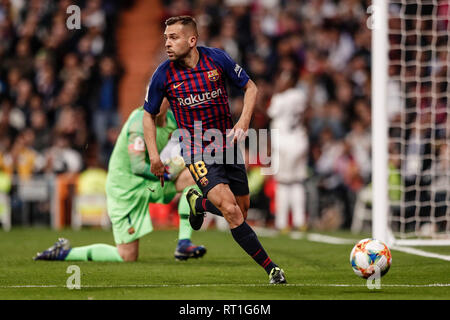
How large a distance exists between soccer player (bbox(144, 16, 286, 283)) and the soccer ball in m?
1.07

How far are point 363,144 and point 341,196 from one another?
1155mm

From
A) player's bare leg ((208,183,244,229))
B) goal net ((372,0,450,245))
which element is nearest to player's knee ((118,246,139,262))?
player's bare leg ((208,183,244,229))

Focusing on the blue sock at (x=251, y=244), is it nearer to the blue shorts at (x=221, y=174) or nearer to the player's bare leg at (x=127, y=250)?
the blue shorts at (x=221, y=174)

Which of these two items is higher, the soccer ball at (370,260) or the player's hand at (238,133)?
the player's hand at (238,133)

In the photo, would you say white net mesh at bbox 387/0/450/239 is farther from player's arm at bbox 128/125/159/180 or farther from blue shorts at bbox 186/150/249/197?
blue shorts at bbox 186/150/249/197

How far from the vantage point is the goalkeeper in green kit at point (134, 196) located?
9.46 meters

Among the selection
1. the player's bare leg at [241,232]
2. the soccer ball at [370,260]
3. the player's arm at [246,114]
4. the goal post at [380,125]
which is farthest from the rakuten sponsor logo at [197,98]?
the goal post at [380,125]


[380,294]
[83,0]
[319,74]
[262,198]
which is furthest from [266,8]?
[380,294]

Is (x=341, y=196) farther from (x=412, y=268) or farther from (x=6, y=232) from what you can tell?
(x=412, y=268)

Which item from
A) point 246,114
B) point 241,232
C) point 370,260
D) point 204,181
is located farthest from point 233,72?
point 370,260

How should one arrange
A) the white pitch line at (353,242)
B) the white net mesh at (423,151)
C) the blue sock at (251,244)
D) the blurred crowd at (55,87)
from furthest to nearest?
the blurred crowd at (55,87)
the white net mesh at (423,151)
the white pitch line at (353,242)
the blue sock at (251,244)
